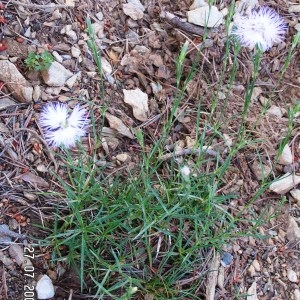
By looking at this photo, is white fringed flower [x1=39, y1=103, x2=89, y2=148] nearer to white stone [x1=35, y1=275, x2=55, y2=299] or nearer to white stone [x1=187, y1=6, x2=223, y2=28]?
white stone [x1=35, y1=275, x2=55, y2=299]

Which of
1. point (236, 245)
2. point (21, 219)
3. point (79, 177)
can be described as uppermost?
point (79, 177)

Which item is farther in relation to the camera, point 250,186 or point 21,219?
point 250,186

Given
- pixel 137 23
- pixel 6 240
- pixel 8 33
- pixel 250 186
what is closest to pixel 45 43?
pixel 8 33

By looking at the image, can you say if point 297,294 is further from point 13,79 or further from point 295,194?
point 13,79

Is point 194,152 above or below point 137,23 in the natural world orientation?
below

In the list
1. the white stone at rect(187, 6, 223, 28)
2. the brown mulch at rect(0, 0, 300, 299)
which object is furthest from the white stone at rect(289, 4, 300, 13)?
the white stone at rect(187, 6, 223, 28)

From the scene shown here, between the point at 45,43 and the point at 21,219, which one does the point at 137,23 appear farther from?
the point at 21,219

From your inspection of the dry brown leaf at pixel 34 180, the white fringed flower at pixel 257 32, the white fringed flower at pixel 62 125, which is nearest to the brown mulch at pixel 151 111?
the dry brown leaf at pixel 34 180

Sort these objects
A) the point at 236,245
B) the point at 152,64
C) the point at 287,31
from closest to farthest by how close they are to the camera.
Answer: the point at 236,245 → the point at 152,64 → the point at 287,31

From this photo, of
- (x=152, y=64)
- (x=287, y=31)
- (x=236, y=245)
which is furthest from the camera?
(x=287, y=31)
